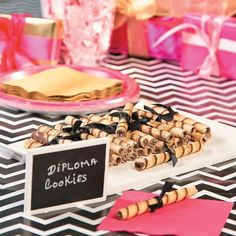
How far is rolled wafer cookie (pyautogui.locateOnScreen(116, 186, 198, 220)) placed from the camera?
136 centimetres

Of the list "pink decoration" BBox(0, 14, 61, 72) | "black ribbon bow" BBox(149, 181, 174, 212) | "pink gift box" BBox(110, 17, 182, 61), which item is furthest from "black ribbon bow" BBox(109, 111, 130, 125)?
"pink gift box" BBox(110, 17, 182, 61)

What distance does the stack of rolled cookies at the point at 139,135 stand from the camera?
1.54 meters

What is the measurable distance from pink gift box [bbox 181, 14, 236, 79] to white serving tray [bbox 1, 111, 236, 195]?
448 mm

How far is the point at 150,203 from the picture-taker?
4.56 feet

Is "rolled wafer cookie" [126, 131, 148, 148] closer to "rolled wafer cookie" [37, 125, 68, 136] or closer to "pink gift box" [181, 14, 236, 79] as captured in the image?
"rolled wafer cookie" [37, 125, 68, 136]

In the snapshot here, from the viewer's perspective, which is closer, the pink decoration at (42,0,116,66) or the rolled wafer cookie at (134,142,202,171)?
the rolled wafer cookie at (134,142,202,171)

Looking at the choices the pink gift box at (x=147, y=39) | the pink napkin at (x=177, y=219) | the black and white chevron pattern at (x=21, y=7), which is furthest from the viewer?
the black and white chevron pattern at (x=21, y=7)

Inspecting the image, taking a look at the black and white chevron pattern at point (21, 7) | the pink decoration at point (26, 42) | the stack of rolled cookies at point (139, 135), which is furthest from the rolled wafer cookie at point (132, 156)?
the black and white chevron pattern at point (21, 7)

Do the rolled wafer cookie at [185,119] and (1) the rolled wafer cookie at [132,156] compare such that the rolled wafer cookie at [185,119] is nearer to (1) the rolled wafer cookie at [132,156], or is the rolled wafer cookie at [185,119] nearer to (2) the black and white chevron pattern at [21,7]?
(1) the rolled wafer cookie at [132,156]

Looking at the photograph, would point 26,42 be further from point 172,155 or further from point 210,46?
point 172,155

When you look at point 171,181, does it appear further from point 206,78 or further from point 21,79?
point 206,78

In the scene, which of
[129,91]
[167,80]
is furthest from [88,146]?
[167,80]

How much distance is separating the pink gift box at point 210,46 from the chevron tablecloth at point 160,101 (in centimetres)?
3

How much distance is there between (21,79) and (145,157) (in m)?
0.55
